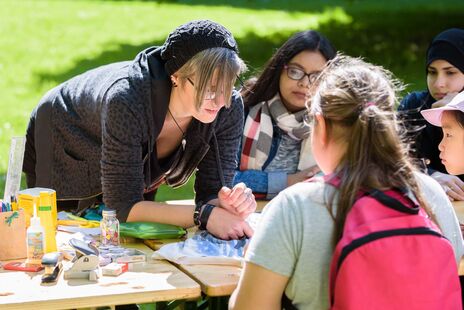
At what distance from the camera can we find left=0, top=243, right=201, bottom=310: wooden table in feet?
7.41

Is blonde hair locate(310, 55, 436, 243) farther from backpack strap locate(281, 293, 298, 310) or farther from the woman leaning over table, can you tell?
the woman leaning over table

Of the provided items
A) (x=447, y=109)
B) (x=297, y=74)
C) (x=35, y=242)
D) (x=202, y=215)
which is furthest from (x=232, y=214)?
(x=297, y=74)

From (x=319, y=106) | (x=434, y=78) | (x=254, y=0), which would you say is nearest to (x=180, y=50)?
(x=319, y=106)

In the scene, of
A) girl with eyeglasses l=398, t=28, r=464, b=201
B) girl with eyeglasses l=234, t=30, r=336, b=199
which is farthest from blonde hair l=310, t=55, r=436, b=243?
girl with eyeglasses l=398, t=28, r=464, b=201

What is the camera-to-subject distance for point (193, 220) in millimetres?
3029

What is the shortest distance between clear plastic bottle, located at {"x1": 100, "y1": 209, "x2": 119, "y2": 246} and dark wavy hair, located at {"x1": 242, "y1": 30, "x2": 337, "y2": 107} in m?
1.43

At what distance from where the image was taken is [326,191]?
81.8 inches

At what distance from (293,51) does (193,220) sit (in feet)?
4.21

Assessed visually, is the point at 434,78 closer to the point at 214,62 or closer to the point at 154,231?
the point at 214,62

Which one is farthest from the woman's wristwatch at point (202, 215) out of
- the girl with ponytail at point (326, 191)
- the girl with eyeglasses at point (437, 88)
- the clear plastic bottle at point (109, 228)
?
the girl with eyeglasses at point (437, 88)

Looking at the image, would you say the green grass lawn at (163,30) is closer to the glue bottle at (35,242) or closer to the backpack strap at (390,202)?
the glue bottle at (35,242)

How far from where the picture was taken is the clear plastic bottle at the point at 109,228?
2.78 meters

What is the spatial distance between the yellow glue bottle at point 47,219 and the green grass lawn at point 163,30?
602cm

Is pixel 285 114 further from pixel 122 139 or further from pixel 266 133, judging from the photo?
pixel 122 139
